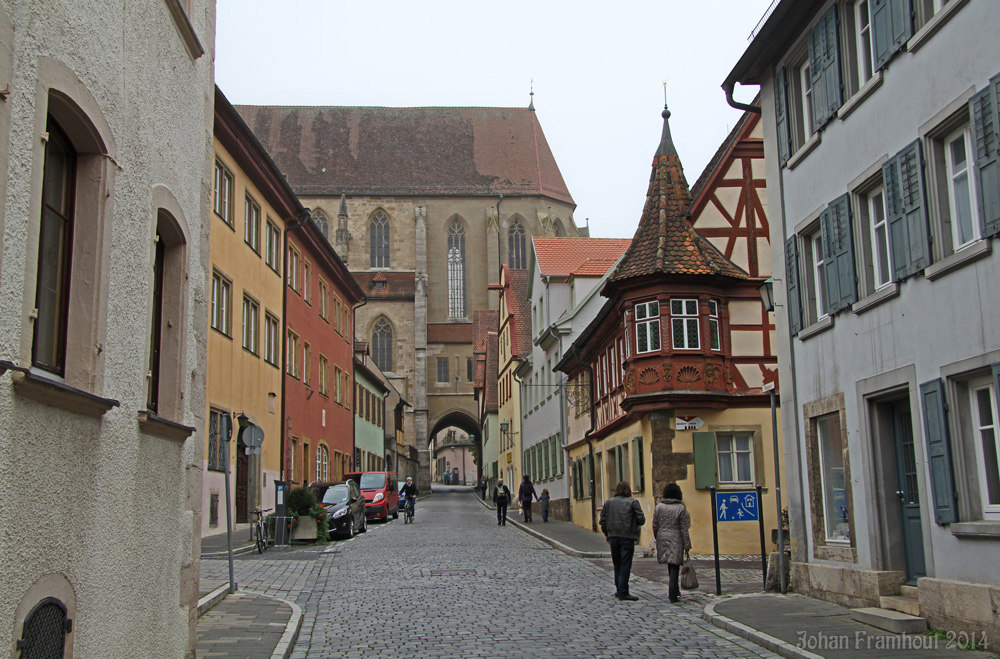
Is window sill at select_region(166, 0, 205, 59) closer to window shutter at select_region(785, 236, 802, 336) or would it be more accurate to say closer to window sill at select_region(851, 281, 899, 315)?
window sill at select_region(851, 281, 899, 315)

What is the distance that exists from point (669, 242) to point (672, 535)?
31.8 ft

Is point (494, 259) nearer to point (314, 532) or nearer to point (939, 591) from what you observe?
point (314, 532)

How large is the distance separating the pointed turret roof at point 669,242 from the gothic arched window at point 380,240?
56099 mm

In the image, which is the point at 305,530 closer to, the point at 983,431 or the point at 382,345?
the point at 983,431

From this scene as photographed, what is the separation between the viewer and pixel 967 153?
9.43 meters

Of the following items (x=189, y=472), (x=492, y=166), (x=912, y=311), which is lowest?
(x=189, y=472)

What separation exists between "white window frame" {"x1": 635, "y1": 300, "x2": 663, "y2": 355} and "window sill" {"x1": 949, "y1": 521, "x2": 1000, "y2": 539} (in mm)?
11602

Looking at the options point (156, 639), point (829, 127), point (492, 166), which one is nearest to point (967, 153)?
point (829, 127)

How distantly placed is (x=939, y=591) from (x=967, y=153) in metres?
3.92

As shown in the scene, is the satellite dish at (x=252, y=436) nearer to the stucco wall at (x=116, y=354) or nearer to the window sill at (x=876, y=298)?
the stucco wall at (x=116, y=354)

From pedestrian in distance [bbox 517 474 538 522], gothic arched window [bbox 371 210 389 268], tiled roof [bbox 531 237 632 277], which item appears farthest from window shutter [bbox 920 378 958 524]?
gothic arched window [bbox 371 210 389 268]

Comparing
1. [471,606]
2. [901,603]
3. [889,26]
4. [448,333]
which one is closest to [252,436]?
[471,606]

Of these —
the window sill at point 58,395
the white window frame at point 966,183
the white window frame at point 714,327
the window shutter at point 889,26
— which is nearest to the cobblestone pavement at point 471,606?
the window sill at point 58,395

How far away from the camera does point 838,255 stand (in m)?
12.0
